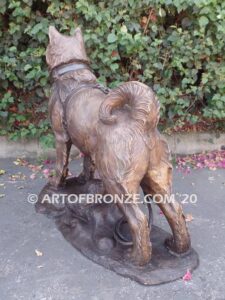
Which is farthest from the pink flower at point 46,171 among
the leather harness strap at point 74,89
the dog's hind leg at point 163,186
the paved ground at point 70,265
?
the dog's hind leg at point 163,186

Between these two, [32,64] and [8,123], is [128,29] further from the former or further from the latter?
[8,123]

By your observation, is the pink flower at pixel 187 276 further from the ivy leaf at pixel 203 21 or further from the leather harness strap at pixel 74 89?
the ivy leaf at pixel 203 21

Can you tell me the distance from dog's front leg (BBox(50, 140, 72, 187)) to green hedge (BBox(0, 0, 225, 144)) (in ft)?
3.77

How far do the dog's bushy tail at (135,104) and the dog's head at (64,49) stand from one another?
728 millimetres

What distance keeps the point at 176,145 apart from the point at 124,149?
2.40 metres

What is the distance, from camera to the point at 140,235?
233cm

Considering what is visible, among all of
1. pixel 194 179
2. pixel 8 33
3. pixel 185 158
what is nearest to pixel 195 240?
pixel 194 179

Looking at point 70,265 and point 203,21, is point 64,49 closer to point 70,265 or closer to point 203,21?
point 70,265

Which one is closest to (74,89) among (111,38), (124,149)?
(124,149)

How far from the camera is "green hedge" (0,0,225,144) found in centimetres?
389

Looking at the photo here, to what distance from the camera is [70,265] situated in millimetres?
2570

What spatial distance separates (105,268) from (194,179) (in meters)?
1.69

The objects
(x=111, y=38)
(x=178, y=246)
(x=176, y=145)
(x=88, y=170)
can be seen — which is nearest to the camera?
(x=178, y=246)

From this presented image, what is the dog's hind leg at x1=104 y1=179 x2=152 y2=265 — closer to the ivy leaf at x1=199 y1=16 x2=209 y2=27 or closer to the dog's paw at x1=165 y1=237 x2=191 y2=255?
the dog's paw at x1=165 y1=237 x2=191 y2=255
